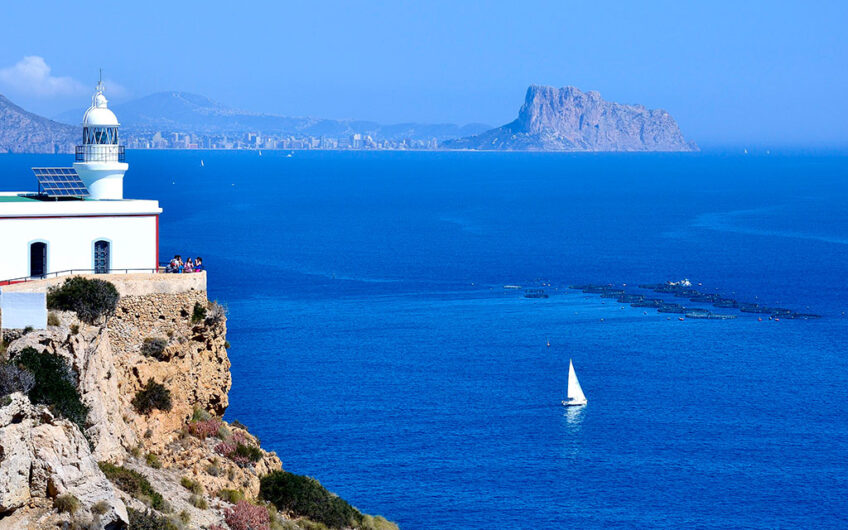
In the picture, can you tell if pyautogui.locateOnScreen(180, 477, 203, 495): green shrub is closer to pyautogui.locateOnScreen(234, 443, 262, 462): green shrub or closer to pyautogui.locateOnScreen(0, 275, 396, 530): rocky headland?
pyautogui.locateOnScreen(0, 275, 396, 530): rocky headland

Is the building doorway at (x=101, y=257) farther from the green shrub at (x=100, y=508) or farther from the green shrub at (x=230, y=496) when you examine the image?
the green shrub at (x=100, y=508)

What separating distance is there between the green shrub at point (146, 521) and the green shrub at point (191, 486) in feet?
9.93

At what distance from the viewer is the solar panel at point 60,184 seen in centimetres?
3019

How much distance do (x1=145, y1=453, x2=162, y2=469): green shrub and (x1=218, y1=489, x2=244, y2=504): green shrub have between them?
149 cm

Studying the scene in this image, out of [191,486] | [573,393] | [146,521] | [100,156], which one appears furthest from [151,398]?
[573,393]

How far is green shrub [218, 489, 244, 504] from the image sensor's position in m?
24.3

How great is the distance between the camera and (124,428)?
2281 centimetres

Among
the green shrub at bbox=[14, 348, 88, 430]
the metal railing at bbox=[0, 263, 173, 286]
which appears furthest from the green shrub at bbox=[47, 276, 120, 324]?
the green shrub at bbox=[14, 348, 88, 430]

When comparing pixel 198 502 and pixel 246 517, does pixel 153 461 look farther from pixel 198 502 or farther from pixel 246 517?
pixel 246 517

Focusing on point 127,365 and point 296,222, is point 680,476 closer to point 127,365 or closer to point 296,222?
point 127,365

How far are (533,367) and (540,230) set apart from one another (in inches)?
3412

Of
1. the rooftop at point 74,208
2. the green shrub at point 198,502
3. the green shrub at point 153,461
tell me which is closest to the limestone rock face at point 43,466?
the green shrub at point 198,502

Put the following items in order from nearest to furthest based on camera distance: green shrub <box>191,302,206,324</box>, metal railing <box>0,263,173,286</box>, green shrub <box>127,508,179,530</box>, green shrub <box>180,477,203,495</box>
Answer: green shrub <box>127,508,179,530</box> → green shrub <box>180,477,203,495</box> → metal railing <box>0,263,173,286</box> → green shrub <box>191,302,206,324</box>

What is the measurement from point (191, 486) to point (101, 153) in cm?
999
